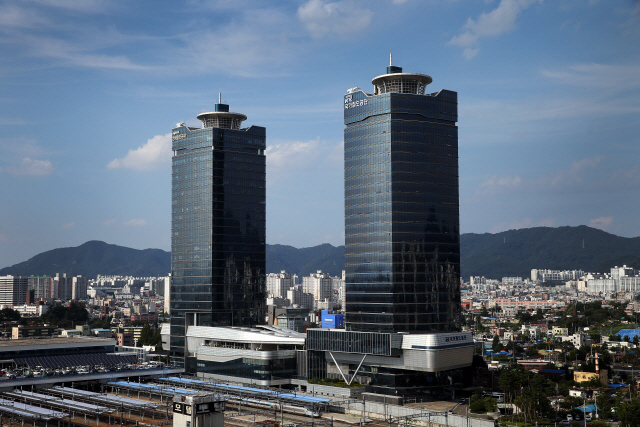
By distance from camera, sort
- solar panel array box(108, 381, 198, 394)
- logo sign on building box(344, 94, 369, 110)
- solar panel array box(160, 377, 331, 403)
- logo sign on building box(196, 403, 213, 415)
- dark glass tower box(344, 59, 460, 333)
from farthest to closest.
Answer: logo sign on building box(344, 94, 369, 110), solar panel array box(108, 381, 198, 394), dark glass tower box(344, 59, 460, 333), solar panel array box(160, 377, 331, 403), logo sign on building box(196, 403, 213, 415)

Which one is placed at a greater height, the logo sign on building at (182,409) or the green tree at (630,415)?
the logo sign on building at (182,409)

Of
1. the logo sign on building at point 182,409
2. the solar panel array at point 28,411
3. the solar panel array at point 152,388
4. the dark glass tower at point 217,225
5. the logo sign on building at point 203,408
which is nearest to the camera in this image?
the logo sign on building at point 203,408

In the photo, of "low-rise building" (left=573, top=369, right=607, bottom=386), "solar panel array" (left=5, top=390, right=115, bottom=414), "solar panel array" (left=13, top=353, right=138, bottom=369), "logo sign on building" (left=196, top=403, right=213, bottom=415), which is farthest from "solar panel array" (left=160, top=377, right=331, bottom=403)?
"low-rise building" (left=573, top=369, right=607, bottom=386)

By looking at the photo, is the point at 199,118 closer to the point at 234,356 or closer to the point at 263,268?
the point at 263,268

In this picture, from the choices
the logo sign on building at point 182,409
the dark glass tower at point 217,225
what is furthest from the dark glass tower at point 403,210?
the logo sign on building at point 182,409

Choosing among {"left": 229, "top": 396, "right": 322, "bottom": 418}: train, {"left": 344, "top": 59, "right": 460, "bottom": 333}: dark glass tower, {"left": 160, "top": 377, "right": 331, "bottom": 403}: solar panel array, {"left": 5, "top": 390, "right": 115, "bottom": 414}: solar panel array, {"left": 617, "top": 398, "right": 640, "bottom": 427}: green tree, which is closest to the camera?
{"left": 617, "top": 398, "right": 640, "bottom": 427}: green tree

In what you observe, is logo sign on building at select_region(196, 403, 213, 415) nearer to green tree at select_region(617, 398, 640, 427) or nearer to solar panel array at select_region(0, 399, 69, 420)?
solar panel array at select_region(0, 399, 69, 420)

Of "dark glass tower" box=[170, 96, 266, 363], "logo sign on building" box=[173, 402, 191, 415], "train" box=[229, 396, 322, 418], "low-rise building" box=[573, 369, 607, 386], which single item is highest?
"dark glass tower" box=[170, 96, 266, 363]

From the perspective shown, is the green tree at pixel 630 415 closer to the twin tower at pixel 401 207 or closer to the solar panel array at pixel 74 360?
the twin tower at pixel 401 207
